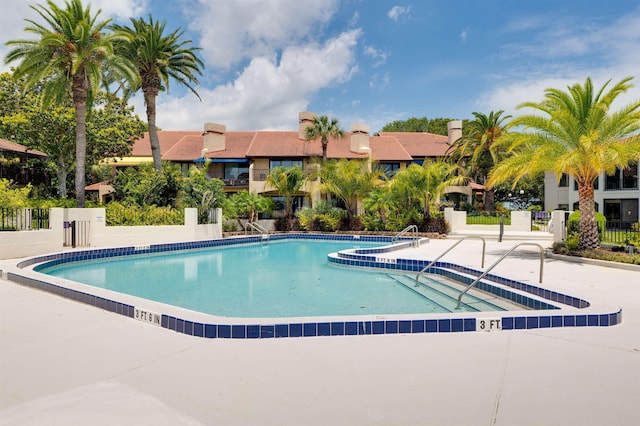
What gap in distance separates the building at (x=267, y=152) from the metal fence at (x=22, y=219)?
18063 mm

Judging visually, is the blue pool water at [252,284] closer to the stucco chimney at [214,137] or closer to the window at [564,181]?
the stucco chimney at [214,137]

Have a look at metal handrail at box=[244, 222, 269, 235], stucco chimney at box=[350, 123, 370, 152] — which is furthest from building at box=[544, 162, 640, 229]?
metal handrail at box=[244, 222, 269, 235]

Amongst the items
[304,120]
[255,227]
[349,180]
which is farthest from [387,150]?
[255,227]

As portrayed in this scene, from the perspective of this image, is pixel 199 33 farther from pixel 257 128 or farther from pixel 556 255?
pixel 556 255

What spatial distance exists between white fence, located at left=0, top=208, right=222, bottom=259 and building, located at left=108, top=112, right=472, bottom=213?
39.6ft

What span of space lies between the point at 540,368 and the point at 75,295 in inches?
293

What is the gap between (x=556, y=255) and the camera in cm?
1448

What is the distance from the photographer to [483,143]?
34094 millimetres

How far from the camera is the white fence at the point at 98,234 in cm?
1448

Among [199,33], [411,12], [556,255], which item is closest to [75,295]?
[556,255]

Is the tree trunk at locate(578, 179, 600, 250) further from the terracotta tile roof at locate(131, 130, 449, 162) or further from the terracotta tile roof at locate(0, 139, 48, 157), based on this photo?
the terracotta tile roof at locate(0, 139, 48, 157)

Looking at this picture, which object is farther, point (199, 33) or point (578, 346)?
point (199, 33)

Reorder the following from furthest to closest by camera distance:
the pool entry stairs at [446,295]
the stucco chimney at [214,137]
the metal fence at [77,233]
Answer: the stucco chimney at [214,137]
the metal fence at [77,233]
the pool entry stairs at [446,295]

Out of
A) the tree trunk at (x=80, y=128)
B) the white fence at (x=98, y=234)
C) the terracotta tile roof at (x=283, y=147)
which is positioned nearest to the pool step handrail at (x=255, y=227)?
the white fence at (x=98, y=234)
